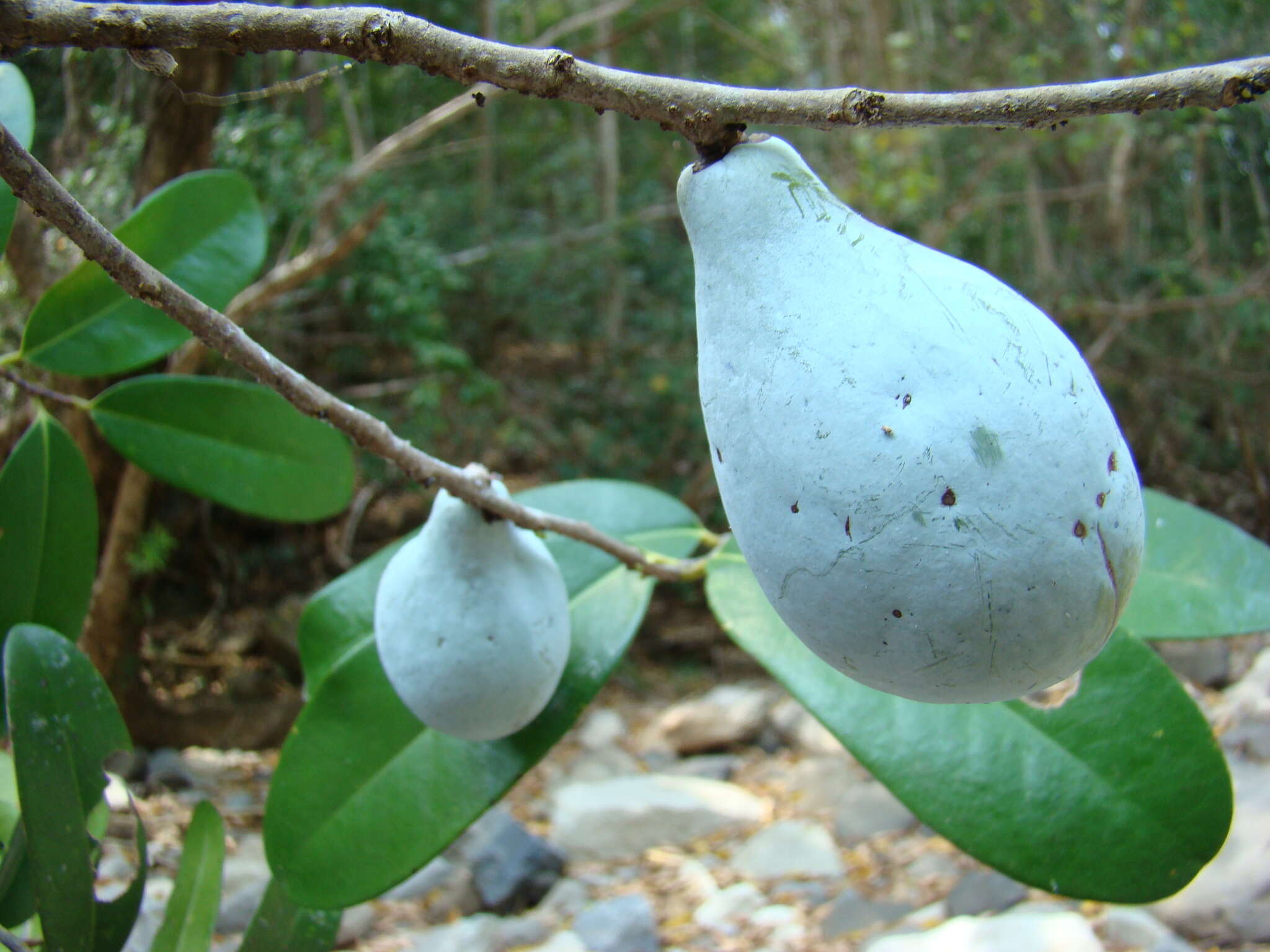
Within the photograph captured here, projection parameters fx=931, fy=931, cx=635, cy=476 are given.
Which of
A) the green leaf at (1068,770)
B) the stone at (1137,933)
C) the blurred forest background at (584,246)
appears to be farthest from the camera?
the blurred forest background at (584,246)

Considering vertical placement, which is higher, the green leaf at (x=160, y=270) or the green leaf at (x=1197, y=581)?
the green leaf at (x=160, y=270)

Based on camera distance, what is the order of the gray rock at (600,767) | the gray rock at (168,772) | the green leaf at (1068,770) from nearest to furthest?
the green leaf at (1068,770)
the gray rock at (168,772)
the gray rock at (600,767)

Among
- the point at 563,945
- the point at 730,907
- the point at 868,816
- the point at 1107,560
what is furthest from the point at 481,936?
the point at 1107,560

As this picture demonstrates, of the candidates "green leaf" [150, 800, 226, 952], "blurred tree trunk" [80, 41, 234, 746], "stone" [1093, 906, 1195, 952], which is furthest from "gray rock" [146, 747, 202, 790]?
"stone" [1093, 906, 1195, 952]

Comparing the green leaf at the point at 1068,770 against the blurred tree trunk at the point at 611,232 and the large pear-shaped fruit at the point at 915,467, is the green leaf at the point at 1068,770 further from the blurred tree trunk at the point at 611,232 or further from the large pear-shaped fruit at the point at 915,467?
the blurred tree trunk at the point at 611,232

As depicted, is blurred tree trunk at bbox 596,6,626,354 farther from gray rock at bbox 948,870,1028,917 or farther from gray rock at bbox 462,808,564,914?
gray rock at bbox 948,870,1028,917

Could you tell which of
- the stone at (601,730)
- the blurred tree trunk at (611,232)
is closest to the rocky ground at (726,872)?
the stone at (601,730)

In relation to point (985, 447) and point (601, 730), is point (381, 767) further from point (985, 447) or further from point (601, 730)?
point (601, 730)
